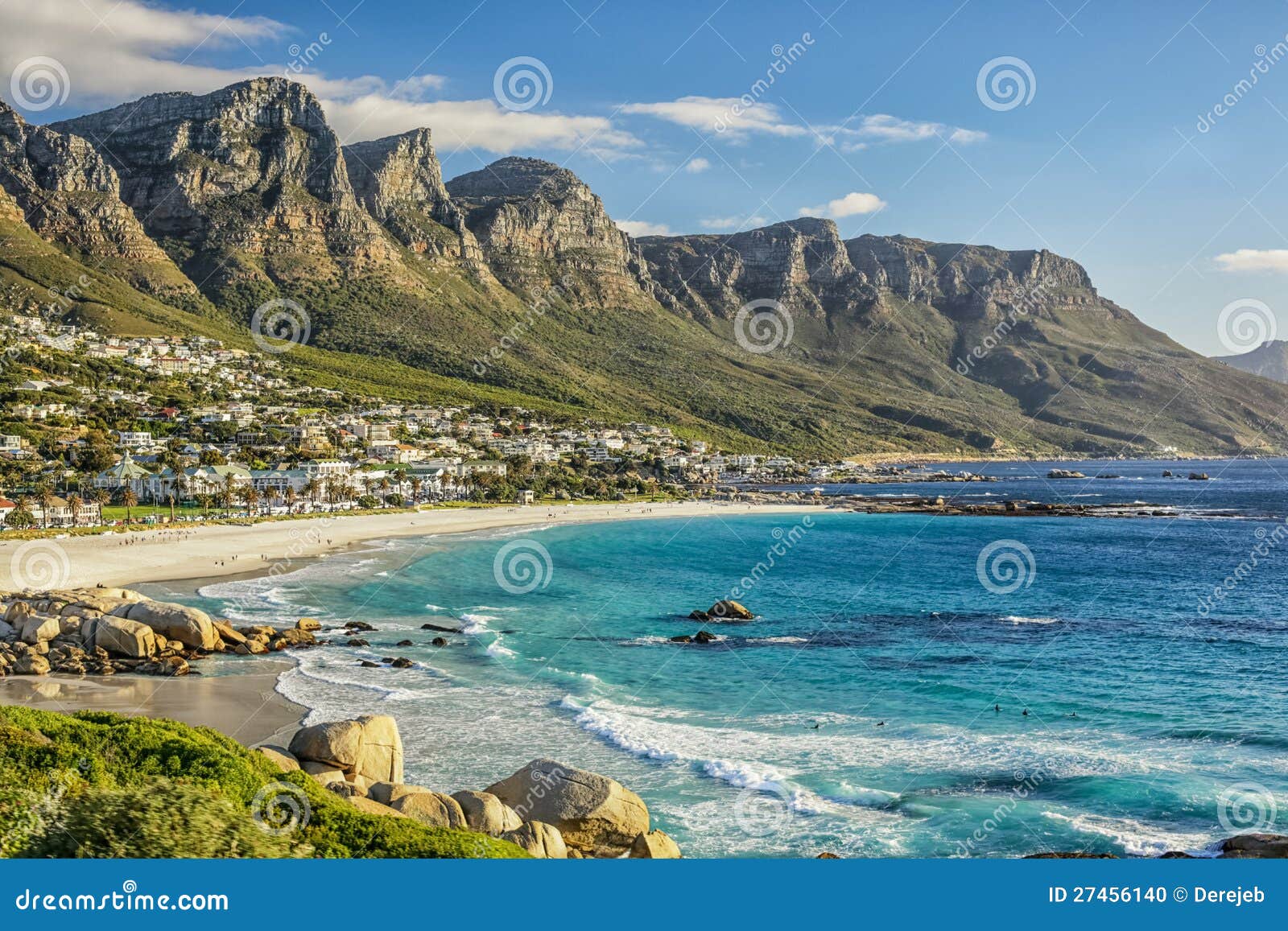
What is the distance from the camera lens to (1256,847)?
1545 centimetres

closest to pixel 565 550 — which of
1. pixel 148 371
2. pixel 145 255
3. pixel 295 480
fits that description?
pixel 295 480

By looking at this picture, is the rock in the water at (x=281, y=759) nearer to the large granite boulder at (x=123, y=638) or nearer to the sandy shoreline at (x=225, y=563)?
the sandy shoreline at (x=225, y=563)

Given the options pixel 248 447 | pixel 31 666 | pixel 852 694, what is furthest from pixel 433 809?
pixel 248 447

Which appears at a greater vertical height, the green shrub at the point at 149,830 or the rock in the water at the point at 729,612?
the green shrub at the point at 149,830

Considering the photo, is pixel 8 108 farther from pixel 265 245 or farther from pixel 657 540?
pixel 657 540

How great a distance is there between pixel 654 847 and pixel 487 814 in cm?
263

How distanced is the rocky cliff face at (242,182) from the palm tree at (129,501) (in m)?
87.2

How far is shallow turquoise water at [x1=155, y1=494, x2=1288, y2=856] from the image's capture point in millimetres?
18500

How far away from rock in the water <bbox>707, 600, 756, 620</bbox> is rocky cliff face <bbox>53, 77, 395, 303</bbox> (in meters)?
144

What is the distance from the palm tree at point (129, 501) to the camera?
7498cm

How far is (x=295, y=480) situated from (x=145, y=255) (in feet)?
274

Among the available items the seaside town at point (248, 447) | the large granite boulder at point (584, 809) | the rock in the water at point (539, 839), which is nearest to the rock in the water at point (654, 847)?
the large granite boulder at point (584, 809)

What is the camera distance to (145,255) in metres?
154

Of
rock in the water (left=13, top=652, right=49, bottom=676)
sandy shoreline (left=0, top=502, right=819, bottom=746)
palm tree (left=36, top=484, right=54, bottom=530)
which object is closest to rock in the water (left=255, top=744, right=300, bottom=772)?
sandy shoreline (left=0, top=502, right=819, bottom=746)
